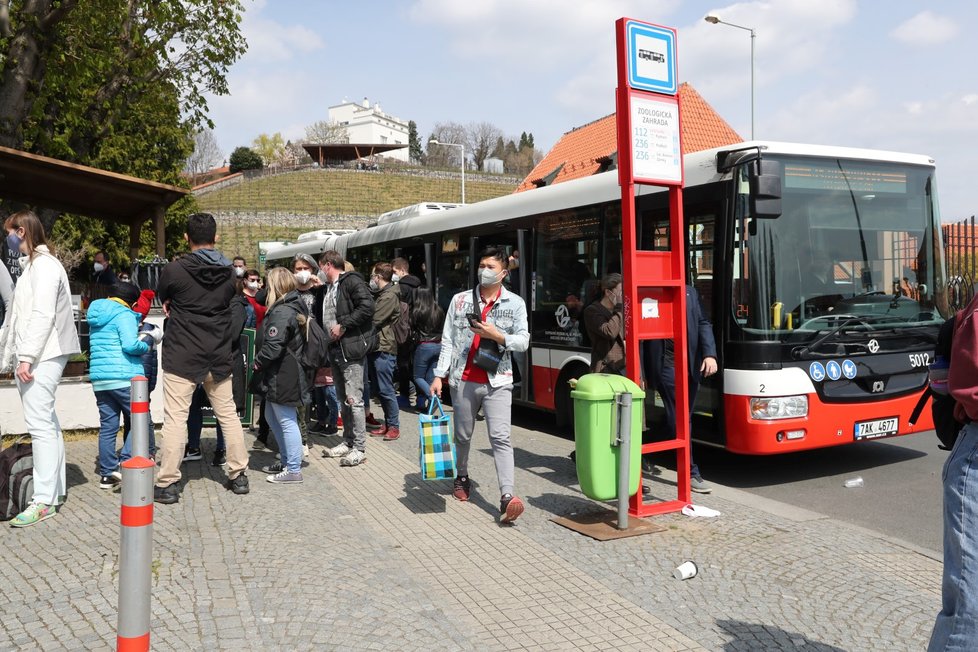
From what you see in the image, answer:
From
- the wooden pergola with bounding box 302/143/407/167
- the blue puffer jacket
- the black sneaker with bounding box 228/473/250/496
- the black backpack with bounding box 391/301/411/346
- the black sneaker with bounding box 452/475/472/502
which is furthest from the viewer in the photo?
the wooden pergola with bounding box 302/143/407/167

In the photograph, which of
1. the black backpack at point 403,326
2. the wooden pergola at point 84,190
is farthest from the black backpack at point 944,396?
the wooden pergola at point 84,190

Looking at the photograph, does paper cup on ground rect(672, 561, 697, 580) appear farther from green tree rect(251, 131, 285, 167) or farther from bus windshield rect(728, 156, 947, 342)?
green tree rect(251, 131, 285, 167)

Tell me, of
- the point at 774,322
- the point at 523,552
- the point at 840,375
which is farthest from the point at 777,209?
the point at 523,552

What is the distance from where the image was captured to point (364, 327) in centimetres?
774

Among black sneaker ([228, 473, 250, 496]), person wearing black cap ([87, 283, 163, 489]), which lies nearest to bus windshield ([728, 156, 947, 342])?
black sneaker ([228, 473, 250, 496])

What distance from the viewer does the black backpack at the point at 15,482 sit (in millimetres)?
5348

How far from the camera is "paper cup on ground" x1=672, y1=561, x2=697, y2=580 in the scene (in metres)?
4.60

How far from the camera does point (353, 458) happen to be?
7.40 meters

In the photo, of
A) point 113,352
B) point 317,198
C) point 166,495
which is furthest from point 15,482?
point 317,198

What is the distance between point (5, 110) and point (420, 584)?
972 centimetres

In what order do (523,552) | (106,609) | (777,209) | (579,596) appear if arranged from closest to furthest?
(106,609) < (579,596) < (523,552) < (777,209)

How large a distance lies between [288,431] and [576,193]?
407cm

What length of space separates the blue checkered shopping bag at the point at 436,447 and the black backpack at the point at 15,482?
2.66m

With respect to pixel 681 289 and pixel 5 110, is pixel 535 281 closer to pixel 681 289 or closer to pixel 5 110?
pixel 681 289
